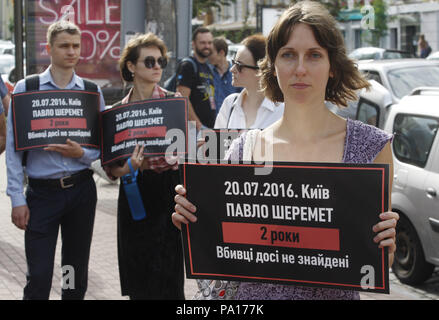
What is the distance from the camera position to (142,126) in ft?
16.3

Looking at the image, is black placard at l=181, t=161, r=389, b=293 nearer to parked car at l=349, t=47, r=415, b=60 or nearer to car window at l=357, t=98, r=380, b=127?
car window at l=357, t=98, r=380, b=127

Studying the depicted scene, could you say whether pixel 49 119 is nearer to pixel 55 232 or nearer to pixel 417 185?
pixel 55 232

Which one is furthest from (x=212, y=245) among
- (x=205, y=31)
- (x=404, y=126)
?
(x=205, y=31)

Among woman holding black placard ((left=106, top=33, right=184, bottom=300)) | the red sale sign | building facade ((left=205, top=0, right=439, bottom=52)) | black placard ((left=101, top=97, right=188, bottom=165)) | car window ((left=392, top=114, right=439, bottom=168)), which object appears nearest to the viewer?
black placard ((left=101, top=97, right=188, bottom=165))

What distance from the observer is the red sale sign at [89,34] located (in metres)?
10.7

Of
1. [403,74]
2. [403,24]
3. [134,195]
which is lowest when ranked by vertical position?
[134,195]

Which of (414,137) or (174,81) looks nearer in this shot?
(414,137)

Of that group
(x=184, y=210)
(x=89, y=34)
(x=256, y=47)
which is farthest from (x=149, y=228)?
(x=89, y=34)

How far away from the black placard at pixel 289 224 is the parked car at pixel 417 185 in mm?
4126

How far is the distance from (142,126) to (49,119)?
22.8 inches

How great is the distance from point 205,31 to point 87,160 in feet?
15.3

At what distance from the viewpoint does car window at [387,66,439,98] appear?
10453 mm

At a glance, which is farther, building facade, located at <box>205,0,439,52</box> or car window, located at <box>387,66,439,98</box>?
building facade, located at <box>205,0,439,52</box>

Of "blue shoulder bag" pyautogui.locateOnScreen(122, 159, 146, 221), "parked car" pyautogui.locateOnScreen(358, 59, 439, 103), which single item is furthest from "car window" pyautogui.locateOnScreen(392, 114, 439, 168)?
"blue shoulder bag" pyautogui.locateOnScreen(122, 159, 146, 221)
